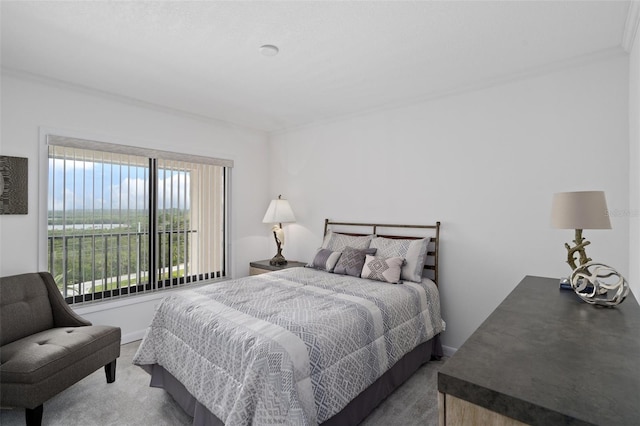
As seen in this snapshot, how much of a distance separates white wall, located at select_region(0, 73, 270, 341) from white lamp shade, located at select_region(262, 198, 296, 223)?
489 mm

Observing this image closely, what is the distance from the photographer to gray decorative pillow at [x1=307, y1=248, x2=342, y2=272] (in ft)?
11.6

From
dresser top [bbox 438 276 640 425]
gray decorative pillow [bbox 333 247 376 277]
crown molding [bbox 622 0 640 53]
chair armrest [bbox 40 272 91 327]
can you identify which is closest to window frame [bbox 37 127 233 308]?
chair armrest [bbox 40 272 91 327]

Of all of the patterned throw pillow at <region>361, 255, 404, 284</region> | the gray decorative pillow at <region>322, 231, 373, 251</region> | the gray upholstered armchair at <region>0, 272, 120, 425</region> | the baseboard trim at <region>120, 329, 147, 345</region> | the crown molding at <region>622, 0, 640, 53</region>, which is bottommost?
the baseboard trim at <region>120, 329, 147, 345</region>

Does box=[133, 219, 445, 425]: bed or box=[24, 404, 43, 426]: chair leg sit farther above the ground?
box=[133, 219, 445, 425]: bed

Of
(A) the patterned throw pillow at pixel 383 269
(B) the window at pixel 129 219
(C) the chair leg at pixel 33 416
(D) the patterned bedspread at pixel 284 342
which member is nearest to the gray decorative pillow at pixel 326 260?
(A) the patterned throw pillow at pixel 383 269

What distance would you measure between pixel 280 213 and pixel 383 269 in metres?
1.86

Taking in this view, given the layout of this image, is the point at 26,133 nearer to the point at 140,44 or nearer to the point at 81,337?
the point at 140,44

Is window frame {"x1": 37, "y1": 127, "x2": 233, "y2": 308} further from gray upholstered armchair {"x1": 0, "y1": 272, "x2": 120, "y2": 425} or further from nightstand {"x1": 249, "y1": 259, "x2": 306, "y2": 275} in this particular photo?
gray upholstered armchair {"x1": 0, "y1": 272, "x2": 120, "y2": 425}

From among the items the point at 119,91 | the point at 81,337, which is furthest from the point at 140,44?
the point at 81,337

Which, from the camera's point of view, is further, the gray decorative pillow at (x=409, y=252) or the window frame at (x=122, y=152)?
the gray decorative pillow at (x=409, y=252)

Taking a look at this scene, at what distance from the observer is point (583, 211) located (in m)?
1.86

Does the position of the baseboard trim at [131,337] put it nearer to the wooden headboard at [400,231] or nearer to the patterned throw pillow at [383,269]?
the wooden headboard at [400,231]

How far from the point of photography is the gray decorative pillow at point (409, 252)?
312 centimetres

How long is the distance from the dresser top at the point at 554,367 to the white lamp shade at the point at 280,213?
3274 millimetres
